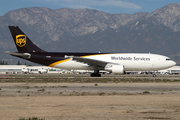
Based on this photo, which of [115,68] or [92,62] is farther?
[92,62]

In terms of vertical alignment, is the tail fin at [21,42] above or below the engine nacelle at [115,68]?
above

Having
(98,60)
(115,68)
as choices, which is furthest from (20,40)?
(115,68)

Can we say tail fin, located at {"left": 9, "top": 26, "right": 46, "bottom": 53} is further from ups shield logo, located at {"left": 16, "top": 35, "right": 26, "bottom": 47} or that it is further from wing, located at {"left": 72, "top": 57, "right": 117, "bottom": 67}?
wing, located at {"left": 72, "top": 57, "right": 117, "bottom": 67}

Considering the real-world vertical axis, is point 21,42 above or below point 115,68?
above

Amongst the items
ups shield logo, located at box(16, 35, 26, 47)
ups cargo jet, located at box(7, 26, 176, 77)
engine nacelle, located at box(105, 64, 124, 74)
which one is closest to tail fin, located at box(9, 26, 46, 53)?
ups shield logo, located at box(16, 35, 26, 47)

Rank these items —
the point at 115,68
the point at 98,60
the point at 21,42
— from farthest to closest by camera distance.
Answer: the point at 21,42 → the point at 98,60 → the point at 115,68

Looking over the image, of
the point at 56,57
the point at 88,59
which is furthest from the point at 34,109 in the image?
the point at 56,57

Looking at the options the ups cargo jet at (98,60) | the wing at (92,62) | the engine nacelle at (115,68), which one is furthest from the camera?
the ups cargo jet at (98,60)

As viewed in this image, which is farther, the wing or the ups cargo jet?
the ups cargo jet

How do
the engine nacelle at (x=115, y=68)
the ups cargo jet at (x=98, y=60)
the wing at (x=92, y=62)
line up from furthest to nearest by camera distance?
1. the ups cargo jet at (x=98, y=60)
2. the wing at (x=92, y=62)
3. the engine nacelle at (x=115, y=68)

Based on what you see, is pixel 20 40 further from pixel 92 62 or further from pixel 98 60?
pixel 98 60

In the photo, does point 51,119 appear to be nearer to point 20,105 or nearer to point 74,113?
point 74,113

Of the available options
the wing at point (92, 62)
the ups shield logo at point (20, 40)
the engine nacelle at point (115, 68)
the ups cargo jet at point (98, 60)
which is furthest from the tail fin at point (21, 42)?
the engine nacelle at point (115, 68)

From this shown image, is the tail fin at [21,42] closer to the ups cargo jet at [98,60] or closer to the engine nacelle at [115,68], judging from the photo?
the ups cargo jet at [98,60]
